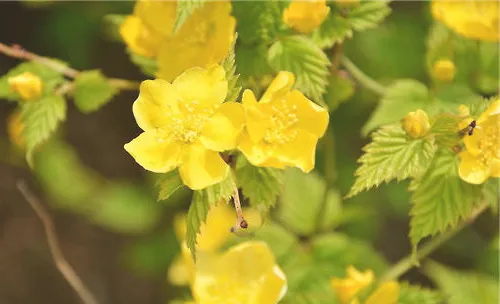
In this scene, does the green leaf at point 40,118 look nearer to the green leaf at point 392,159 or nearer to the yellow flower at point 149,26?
the yellow flower at point 149,26

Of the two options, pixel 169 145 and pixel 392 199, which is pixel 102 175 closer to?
pixel 392 199

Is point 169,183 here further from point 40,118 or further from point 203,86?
point 40,118

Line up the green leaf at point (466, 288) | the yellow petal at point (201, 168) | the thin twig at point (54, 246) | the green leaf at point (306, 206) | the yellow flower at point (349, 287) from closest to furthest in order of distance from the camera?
the yellow petal at point (201, 168), the yellow flower at point (349, 287), the thin twig at point (54, 246), the green leaf at point (466, 288), the green leaf at point (306, 206)

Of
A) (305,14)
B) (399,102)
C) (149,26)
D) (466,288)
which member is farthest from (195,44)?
(466,288)

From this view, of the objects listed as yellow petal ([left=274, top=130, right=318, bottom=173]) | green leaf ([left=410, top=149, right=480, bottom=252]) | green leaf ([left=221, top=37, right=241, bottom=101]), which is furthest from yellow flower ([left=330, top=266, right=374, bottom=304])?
green leaf ([left=221, top=37, right=241, bottom=101])

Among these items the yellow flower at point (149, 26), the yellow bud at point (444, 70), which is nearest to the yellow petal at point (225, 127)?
the yellow flower at point (149, 26)

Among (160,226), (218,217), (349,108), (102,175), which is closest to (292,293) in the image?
(218,217)
